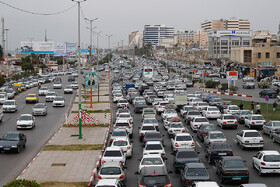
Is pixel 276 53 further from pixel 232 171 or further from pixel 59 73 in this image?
pixel 232 171

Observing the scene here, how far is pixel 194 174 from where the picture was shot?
16.4 metres

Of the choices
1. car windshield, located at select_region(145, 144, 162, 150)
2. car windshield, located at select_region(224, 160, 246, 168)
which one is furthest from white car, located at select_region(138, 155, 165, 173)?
car windshield, located at select_region(145, 144, 162, 150)

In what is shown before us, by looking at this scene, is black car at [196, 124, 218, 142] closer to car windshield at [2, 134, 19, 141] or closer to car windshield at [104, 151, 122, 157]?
car windshield at [104, 151, 122, 157]

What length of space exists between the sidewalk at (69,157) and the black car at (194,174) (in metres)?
Result: 4.59

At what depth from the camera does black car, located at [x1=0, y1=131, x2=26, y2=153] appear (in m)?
24.7


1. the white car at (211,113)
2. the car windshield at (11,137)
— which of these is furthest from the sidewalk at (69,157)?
the white car at (211,113)

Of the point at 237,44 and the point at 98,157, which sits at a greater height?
the point at 237,44

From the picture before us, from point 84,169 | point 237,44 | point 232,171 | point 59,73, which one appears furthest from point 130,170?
point 237,44

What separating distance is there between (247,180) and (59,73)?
104m

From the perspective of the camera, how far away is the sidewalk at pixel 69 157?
1964 cm

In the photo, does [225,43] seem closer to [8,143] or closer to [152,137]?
[152,137]

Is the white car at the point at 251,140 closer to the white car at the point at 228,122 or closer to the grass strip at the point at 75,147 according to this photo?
the white car at the point at 228,122

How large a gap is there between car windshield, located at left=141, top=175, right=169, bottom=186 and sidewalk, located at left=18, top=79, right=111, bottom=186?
4.31 metres

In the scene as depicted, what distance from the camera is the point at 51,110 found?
1854 inches
